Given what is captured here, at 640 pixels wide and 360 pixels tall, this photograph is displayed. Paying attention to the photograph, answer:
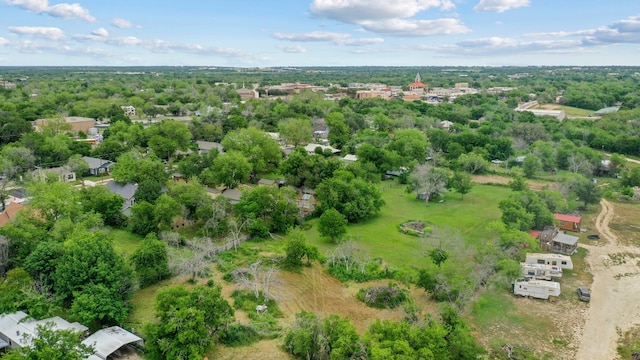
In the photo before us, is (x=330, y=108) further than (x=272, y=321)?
Yes

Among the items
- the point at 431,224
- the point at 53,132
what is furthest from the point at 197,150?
the point at 431,224

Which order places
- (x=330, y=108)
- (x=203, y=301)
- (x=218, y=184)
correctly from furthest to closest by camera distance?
(x=330, y=108) < (x=218, y=184) < (x=203, y=301)

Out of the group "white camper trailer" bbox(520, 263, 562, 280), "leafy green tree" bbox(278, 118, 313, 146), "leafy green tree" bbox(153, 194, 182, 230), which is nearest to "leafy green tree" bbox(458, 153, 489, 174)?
"leafy green tree" bbox(278, 118, 313, 146)

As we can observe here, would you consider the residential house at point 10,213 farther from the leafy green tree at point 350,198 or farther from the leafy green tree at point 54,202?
the leafy green tree at point 350,198

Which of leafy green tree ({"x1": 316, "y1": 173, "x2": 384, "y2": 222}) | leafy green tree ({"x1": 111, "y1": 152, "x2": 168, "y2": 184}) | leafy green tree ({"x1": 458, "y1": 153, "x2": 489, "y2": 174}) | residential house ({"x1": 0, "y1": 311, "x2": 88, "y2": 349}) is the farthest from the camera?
leafy green tree ({"x1": 458, "y1": 153, "x2": 489, "y2": 174})

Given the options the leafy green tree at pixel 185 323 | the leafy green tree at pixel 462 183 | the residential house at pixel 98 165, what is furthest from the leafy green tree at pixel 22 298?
the leafy green tree at pixel 462 183

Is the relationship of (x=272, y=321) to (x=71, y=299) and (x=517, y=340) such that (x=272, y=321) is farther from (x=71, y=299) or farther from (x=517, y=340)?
(x=517, y=340)

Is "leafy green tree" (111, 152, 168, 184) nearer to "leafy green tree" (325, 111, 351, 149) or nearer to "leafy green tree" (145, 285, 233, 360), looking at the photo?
"leafy green tree" (145, 285, 233, 360)
